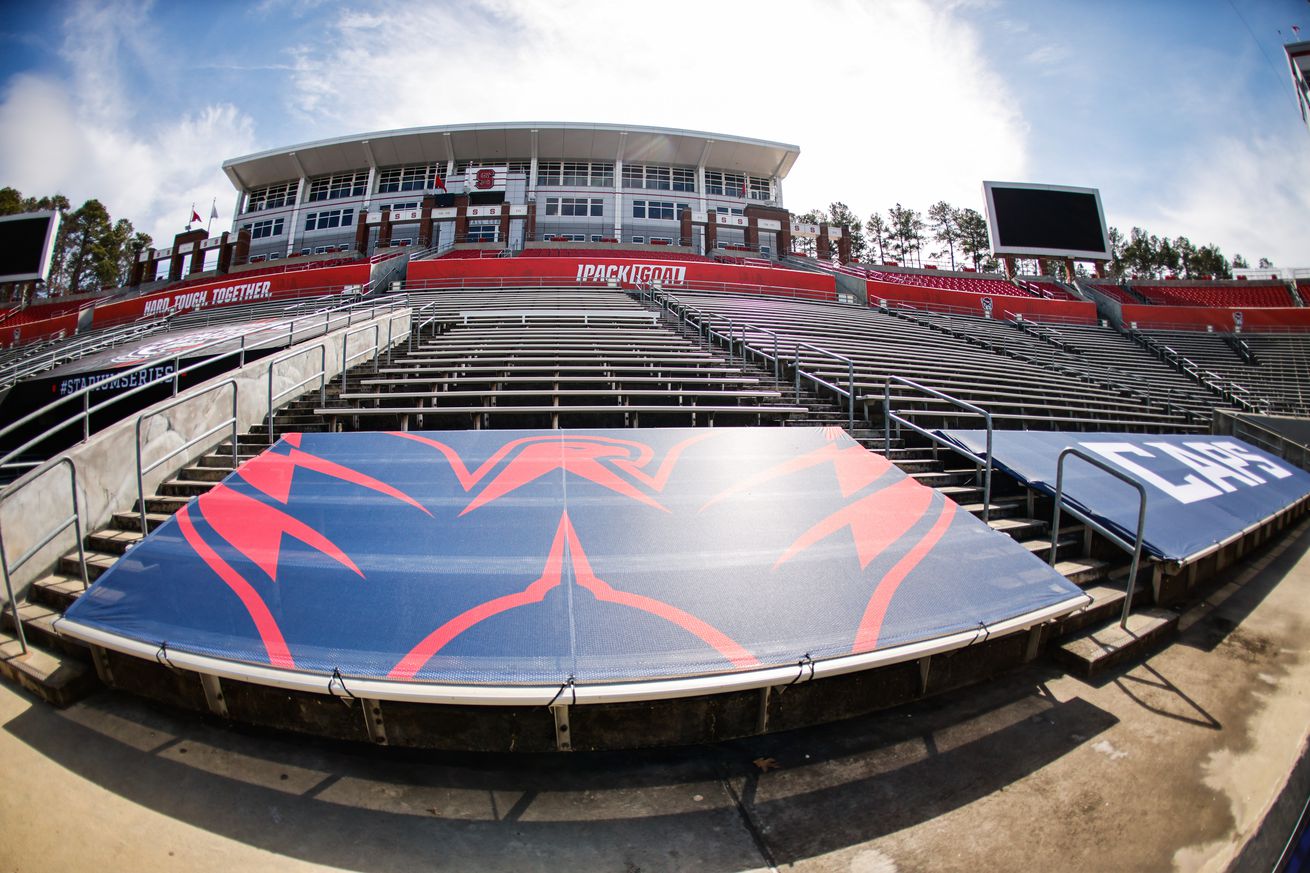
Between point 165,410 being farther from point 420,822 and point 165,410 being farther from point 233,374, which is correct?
point 420,822

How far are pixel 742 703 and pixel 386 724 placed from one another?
200cm

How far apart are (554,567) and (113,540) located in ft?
12.7

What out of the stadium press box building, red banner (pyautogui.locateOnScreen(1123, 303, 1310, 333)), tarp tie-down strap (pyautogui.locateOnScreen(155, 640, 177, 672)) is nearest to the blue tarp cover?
tarp tie-down strap (pyautogui.locateOnScreen(155, 640, 177, 672))

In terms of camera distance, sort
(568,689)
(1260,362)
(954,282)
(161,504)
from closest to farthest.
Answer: (568,689), (161,504), (1260,362), (954,282)

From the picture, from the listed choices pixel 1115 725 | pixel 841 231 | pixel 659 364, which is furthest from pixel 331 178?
pixel 1115 725

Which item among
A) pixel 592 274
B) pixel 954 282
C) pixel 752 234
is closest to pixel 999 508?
pixel 592 274

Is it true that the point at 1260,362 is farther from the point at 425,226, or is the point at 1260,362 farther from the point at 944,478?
the point at 425,226

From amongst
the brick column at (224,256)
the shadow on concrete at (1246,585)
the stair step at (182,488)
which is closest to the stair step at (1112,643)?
the shadow on concrete at (1246,585)

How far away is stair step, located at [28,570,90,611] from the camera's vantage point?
12.1 ft

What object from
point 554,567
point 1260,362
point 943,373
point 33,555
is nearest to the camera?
point 554,567

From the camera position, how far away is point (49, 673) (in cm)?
315

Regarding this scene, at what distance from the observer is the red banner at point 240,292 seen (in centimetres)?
2038

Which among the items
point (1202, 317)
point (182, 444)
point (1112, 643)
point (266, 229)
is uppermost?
point (266, 229)

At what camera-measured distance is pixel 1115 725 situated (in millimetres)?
3088
